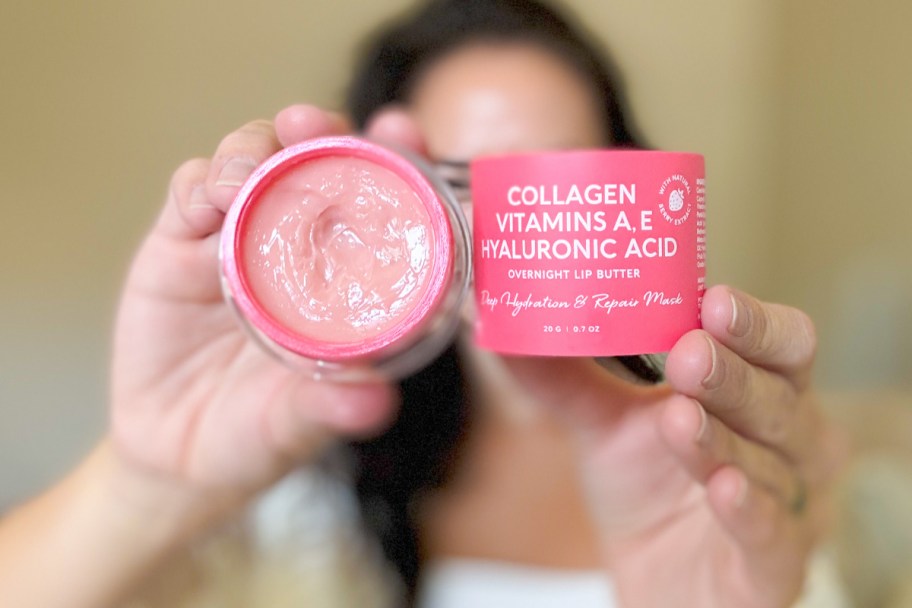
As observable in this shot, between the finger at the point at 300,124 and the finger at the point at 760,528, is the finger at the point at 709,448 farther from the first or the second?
the finger at the point at 300,124

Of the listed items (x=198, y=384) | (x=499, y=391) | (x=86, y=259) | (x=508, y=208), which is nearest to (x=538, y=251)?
(x=508, y=208)

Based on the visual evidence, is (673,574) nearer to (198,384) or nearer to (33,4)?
(198,384)

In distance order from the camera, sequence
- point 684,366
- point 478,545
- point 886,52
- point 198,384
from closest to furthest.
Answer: point 684,366
point 198,384
point 886,52
point 478,545

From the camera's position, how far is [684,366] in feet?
1.39

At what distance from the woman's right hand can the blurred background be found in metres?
0.05

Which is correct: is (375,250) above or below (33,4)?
below

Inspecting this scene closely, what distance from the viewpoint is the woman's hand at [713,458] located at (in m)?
0.44

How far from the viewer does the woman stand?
0.47 m

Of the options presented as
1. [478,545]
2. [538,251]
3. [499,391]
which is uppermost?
[538,251]

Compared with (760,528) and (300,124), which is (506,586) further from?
(300,124)

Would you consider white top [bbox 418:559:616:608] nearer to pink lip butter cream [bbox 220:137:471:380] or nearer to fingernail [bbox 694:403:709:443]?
fingernail [bbox 694:403:709:443]

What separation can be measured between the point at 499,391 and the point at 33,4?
0.73 metres

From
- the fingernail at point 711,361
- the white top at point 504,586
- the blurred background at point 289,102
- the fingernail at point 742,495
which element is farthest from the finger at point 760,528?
the white top at point 504,586

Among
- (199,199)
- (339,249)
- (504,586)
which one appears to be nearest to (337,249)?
(339,249)
